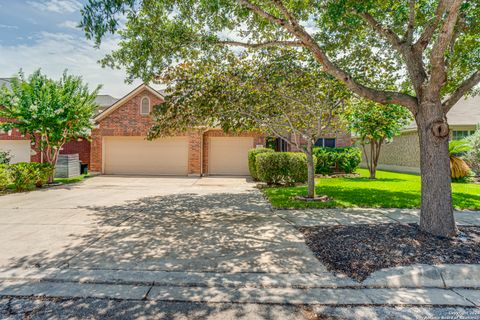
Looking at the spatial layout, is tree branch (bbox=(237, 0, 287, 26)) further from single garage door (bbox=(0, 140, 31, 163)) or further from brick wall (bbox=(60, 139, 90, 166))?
single garage door (bbox=(0, 140, 31, 163))

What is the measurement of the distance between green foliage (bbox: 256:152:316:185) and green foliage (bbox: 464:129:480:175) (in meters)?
9.15

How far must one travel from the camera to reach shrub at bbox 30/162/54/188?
12002mm

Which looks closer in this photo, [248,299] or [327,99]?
[248,299]

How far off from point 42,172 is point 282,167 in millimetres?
10146

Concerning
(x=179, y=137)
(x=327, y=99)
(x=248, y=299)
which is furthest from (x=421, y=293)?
(x=179, y=137)

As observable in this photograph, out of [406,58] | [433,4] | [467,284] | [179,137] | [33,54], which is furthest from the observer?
[179,137]

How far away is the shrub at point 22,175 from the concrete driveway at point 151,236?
8.79 feet

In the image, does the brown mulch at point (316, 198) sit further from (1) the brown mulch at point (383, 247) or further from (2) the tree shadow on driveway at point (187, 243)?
(1) the brown mulch at point (383, 247)

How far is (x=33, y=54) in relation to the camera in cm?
1043

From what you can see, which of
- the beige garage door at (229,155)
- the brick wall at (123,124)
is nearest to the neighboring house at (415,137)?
the beige garage door at (229,155)

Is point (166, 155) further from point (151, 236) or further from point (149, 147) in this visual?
point (151, 236)

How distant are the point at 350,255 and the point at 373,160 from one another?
40.8ft

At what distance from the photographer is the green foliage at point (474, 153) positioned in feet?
47.2

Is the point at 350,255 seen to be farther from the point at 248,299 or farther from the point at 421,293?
the point at 248,299
